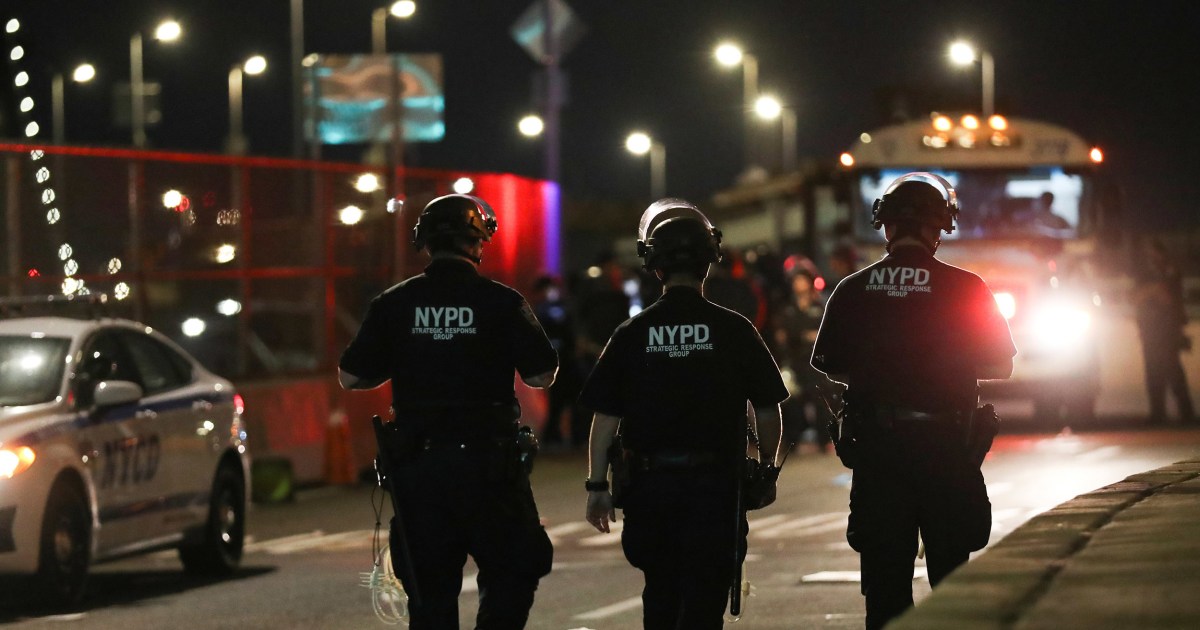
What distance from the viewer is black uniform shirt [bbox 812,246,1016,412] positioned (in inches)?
306

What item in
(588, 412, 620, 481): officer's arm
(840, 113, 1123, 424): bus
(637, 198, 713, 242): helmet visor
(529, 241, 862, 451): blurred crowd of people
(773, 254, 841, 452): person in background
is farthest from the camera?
(840, 113, 1123, 424): bus

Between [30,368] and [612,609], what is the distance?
358 centimetres

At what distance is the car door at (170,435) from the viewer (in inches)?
509

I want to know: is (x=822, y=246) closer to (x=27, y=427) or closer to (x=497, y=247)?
(x=497, y=247)

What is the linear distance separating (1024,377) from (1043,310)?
2.39 feet

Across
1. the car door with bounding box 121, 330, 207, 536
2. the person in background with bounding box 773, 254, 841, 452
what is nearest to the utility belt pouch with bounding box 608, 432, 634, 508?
the car door with bounding box 121, 330, 207, 536

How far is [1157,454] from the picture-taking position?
1969 centimetres

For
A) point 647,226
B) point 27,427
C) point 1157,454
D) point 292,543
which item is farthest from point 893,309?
point 1157,454

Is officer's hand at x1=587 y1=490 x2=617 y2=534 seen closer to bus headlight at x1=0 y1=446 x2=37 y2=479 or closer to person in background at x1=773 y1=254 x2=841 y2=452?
bus headlight at x1=0 y1=446 x2=37 y2=479

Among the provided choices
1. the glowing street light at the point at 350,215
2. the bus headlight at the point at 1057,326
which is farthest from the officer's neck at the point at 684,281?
the bus headlight at the point at 1057,326

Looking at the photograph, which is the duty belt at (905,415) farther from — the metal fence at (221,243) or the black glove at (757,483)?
the metal fence at (221,243)

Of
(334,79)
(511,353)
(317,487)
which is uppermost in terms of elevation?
(334,79)

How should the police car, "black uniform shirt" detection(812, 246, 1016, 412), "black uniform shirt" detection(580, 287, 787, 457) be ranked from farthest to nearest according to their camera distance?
the police car < "black uniform shirt" detection(812, 246, 1016, 412) < "black uniform shirt" detection(580, 287, 787, 457)

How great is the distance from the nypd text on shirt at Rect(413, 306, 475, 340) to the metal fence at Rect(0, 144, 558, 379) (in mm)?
10239
